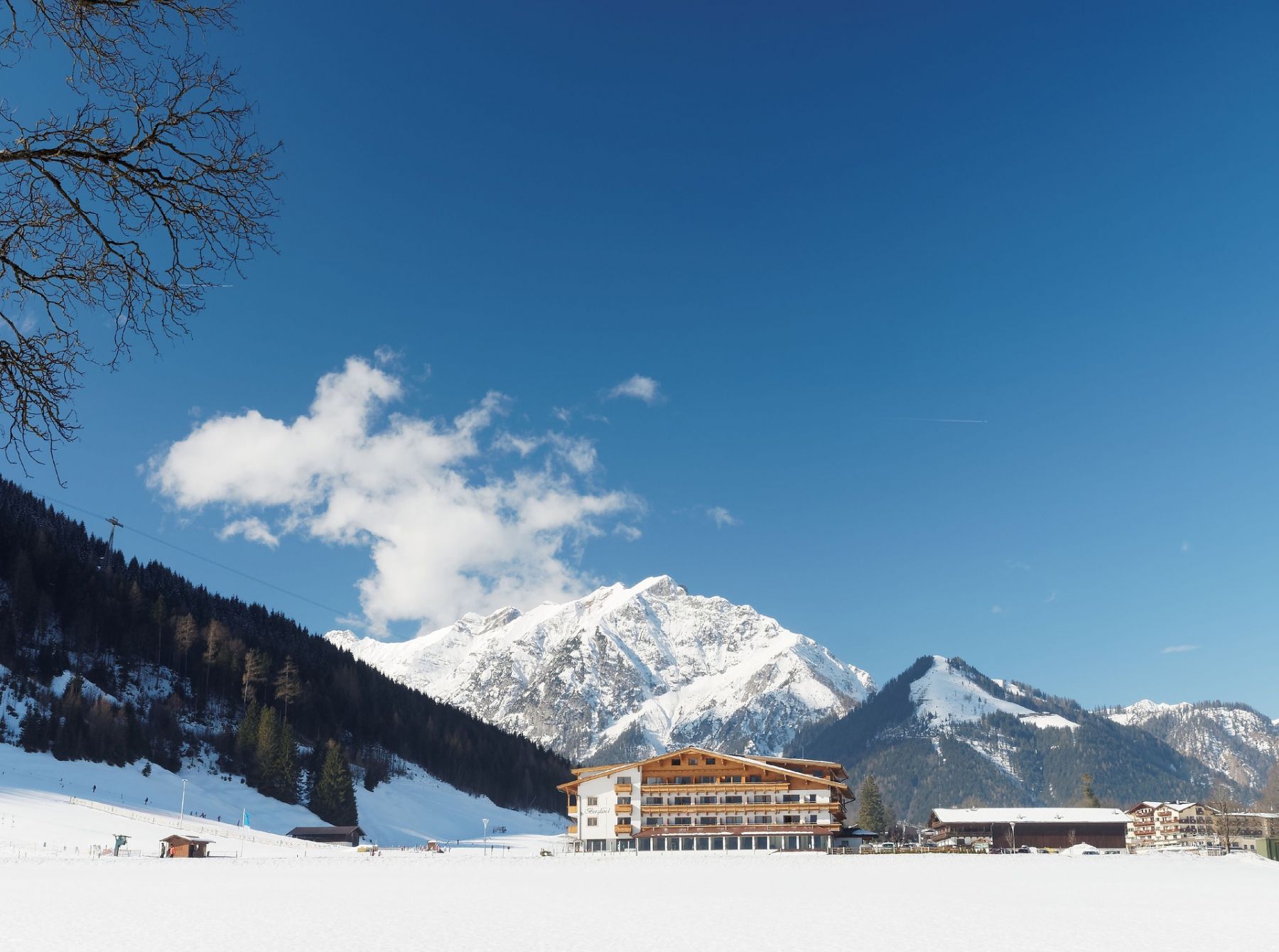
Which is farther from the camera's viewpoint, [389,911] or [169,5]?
[389,911]

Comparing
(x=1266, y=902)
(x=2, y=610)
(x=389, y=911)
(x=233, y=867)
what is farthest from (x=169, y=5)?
(x=2, y=610)

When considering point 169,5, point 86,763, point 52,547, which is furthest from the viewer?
point 52,547

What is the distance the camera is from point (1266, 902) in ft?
130

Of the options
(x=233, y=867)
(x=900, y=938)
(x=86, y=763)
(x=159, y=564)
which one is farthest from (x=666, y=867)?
(x=159, y=564)

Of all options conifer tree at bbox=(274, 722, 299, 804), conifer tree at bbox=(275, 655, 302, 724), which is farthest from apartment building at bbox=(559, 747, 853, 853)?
conifer tree at bbox=(275, 655, 302, 724)

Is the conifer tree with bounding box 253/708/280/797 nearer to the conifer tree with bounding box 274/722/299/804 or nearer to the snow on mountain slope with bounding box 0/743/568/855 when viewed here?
the conifer tree with bounding box 274/722/299/804

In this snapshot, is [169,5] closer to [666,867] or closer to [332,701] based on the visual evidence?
[666,867]

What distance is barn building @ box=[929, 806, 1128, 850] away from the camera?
441 feet

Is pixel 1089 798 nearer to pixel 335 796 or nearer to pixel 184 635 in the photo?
pixel 335 796

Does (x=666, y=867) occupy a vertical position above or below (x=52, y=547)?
below

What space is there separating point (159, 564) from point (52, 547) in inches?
1162

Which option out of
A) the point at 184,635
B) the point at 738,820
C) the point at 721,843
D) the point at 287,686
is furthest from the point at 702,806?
the point at 184,635

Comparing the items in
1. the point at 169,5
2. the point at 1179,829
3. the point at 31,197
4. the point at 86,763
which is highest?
the point at 169,5

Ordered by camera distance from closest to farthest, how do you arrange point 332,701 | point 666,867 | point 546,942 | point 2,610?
point 546,942, point 666,867, point 2,610, point 332,701
